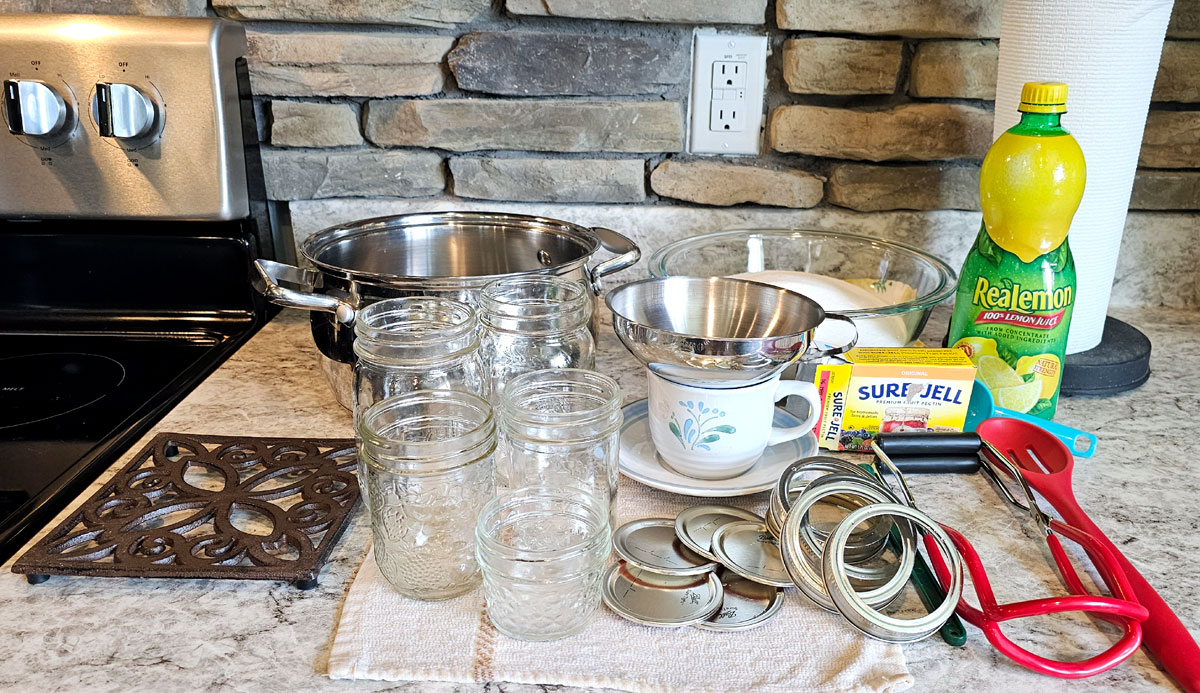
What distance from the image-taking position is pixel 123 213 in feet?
3.31

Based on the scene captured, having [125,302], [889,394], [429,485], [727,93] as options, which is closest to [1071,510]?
[889,394]

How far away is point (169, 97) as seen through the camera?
3.20ft

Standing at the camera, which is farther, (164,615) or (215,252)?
(215,252)

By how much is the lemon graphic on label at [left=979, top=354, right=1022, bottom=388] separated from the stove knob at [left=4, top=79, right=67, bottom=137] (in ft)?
3.28

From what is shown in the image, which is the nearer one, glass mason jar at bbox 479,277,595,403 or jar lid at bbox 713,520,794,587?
jar lid at bbox 713,520,794,587

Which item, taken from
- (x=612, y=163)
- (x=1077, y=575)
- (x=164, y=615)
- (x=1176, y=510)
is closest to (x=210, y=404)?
(x=164, y=615)

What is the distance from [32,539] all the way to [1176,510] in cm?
91

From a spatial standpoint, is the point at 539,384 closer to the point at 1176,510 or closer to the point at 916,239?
the point at 1176,510

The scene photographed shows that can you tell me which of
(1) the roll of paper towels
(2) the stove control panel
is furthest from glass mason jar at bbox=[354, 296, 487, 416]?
(1) the roll of paper towels

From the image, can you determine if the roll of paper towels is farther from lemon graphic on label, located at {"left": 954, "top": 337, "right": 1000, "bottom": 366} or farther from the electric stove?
the electric stove

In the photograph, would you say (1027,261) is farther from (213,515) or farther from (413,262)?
(213,515)

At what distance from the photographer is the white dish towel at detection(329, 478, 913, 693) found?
54 cm

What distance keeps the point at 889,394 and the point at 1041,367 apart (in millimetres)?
175

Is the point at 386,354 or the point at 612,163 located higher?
the point at 612,163
